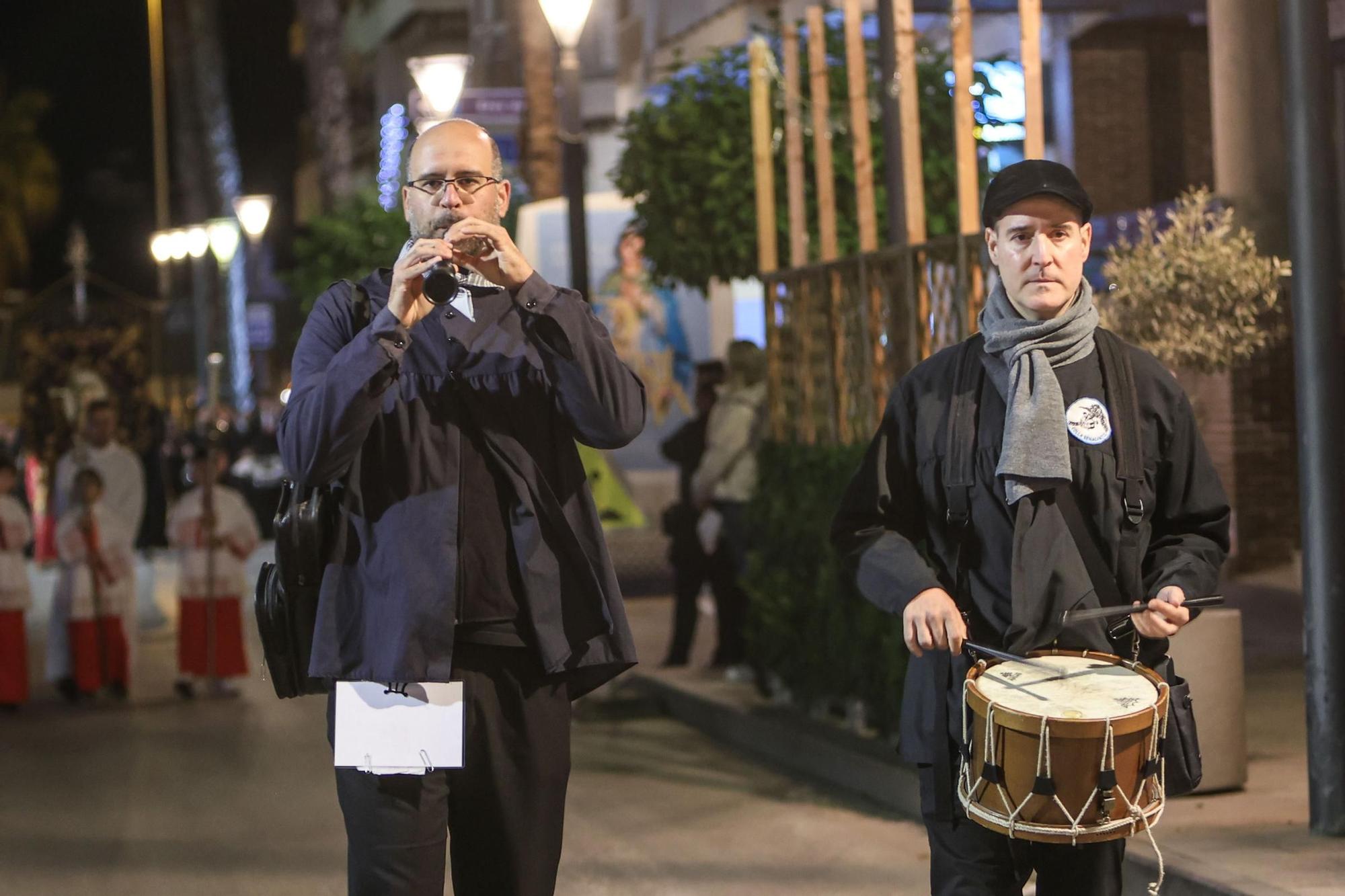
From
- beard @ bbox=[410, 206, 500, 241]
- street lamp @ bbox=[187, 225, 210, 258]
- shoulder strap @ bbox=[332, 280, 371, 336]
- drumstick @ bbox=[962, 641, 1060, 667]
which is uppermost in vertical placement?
street lamp @ bbox=[187, 225, 210, 258]

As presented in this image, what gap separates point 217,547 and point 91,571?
2.67ft

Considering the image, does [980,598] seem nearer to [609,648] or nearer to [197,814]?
[609,648]

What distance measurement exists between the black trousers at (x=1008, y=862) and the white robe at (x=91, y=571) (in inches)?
393

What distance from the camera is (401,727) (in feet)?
13.9

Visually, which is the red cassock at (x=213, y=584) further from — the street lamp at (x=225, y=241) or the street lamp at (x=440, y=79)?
the street lamp at (x=225, y=241)

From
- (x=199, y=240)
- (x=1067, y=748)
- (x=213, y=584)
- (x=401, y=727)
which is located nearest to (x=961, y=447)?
(x=1067, y=748)

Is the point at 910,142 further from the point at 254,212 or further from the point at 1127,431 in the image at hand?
the point at 254,212

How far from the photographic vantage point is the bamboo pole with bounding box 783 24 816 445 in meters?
10.7

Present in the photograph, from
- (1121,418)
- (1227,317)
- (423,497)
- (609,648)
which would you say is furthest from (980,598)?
(1227,317)

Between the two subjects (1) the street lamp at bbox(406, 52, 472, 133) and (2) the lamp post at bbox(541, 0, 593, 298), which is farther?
(1) the street lamp at bbox(406, 52, 472, 133)

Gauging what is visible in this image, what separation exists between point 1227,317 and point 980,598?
5239 millimetres

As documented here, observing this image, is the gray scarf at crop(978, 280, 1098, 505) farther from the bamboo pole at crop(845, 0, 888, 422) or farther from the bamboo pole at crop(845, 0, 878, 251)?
the bamboo pole at crop(845, 0, 878, 251)

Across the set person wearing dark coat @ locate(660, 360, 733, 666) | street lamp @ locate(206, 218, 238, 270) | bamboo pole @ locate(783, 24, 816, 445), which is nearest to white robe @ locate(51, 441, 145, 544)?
person wearing dark coat @ locate(660, 360, 733, 666)

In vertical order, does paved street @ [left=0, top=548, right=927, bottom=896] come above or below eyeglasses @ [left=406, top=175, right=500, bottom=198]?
below
